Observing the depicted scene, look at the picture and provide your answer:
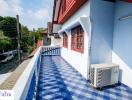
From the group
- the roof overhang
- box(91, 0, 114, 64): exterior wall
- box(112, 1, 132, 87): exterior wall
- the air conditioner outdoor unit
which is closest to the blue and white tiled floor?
the air conditioner outdoor unit

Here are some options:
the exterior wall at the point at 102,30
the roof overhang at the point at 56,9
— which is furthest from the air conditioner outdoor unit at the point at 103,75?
the roof overhang at the point at 56,9

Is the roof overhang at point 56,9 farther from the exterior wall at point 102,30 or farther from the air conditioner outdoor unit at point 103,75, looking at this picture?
the air conditioner outdoor unit at point 103,75

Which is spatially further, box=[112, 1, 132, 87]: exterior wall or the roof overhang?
the roof overhang

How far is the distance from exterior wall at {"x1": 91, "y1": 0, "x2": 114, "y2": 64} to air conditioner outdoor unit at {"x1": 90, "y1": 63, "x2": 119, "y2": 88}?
664 millimetres

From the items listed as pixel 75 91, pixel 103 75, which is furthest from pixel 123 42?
pixel 75 91

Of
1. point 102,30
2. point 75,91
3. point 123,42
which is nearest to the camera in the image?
point 75,91

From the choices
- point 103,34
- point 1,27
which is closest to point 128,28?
point 103,34

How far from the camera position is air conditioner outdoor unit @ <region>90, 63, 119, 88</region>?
4738 mm

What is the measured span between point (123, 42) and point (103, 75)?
4.43 ft

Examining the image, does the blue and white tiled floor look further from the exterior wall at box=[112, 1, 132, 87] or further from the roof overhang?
the roof overhang

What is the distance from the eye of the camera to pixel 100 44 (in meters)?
5.52

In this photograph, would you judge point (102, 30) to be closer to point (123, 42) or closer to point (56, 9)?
point (123, 42)

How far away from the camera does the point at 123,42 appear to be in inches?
196

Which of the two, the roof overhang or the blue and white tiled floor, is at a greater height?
the roof overhang
